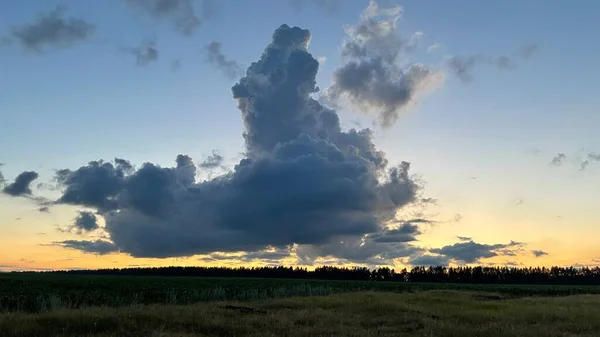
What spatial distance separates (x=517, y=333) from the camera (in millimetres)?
21766

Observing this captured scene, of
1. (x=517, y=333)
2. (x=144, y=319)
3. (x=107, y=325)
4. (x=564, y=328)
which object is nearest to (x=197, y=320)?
(x=144, y=319)

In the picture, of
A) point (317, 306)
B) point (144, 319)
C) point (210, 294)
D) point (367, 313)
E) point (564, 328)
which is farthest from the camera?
point (210, 294)

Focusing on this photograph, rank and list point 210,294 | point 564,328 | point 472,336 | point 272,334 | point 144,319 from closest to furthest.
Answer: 1. point 272,334
2. point 472,336
3. point 144,319
4. point 564,328
5. point 210,294

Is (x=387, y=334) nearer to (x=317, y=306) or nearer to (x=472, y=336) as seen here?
(x=472, y=336)

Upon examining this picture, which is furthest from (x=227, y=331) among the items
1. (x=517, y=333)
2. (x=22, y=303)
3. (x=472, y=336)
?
(x=22, y=303)

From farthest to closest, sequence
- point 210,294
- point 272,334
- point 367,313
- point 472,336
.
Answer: point 210,294, point 367,313, point 472,336, point 272,334

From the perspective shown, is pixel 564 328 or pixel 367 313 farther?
pixel 367 313

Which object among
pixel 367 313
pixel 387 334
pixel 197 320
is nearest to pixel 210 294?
pixel 367 313

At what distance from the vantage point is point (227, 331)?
21.3 metres

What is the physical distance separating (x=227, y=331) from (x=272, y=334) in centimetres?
254

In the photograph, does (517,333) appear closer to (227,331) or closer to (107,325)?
(227,331)

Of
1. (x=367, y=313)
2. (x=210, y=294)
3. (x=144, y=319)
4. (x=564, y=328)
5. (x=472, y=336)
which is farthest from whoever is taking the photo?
(x=210, y=294)

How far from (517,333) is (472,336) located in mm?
2287

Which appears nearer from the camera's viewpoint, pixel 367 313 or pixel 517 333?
pixel 517 333
